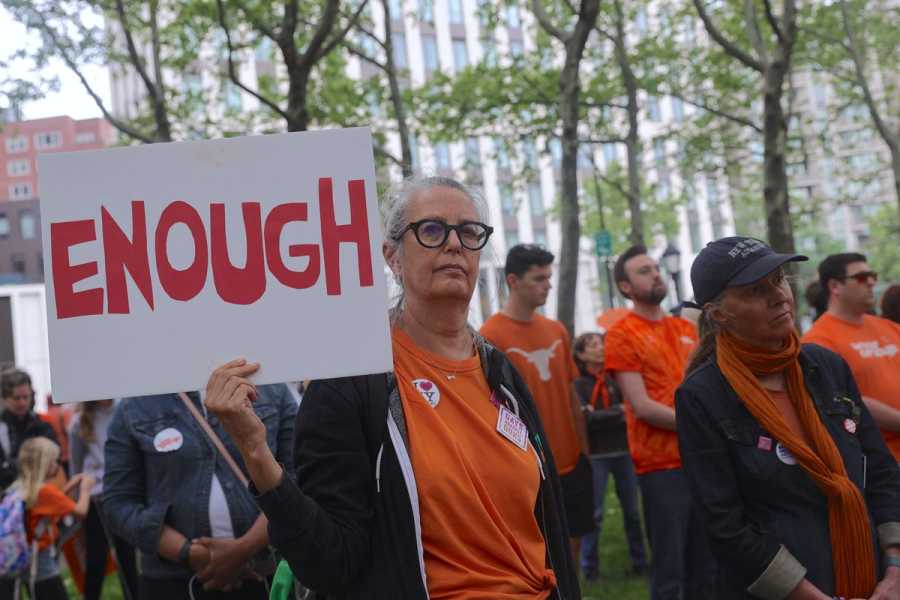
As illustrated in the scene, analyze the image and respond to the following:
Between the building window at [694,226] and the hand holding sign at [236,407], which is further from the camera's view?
the building window at [694,226]

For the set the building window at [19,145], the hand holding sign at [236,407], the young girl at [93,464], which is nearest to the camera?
the hand holding sign at [236,407]

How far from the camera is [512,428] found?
2617 millimetres

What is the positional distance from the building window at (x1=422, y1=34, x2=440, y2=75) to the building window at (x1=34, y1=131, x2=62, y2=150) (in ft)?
92.7

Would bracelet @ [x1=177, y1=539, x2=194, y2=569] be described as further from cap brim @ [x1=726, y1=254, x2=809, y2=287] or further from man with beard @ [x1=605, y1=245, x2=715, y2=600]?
man with beard @ [x1=605, y1=245, x2=715, y2=600]

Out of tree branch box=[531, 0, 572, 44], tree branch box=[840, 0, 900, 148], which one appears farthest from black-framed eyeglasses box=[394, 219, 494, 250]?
tree branch box=[840, 0, 900, 148]

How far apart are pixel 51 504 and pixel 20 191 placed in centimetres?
6922

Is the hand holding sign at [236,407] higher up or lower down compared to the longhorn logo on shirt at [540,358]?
higher up

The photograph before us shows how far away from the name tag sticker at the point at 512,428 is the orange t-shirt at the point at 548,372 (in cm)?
339

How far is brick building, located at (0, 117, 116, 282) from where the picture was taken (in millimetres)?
57469

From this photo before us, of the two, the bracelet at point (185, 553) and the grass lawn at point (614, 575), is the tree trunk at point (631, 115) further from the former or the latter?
the bracelet at point (185, 553)

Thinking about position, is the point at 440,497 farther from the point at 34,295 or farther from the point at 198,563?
the point at 34,295

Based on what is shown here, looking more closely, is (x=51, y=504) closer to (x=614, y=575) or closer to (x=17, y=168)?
(x=614, y=575)

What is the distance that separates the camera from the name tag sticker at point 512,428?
8.47ft

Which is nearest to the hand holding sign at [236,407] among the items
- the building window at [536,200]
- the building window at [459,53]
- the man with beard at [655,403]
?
the man with beard at [655,403]
